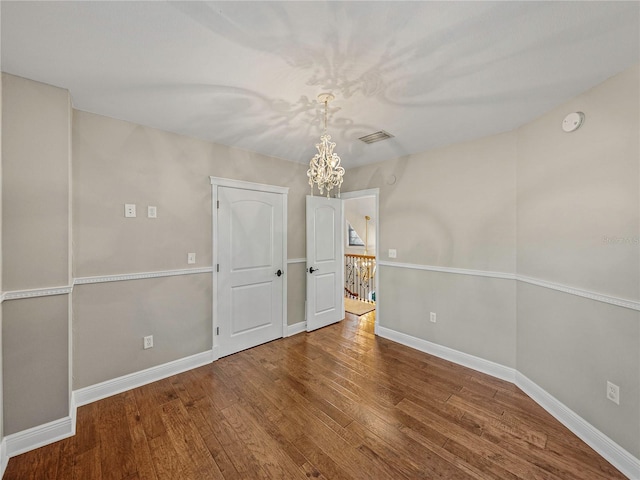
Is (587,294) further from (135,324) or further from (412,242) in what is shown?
(135,324)

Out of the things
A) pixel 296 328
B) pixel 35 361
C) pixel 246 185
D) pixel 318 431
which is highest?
pixel 246 185

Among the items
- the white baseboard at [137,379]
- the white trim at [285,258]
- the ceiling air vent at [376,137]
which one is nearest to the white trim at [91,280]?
the white baseboard at [137,379]

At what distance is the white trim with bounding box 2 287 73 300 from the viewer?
5.59 ft

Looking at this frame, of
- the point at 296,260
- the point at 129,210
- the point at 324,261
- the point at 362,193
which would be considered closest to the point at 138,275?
the point at 129,210

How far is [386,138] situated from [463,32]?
4.86ft

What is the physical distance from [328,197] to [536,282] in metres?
2.01

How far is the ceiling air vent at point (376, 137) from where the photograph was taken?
2685mm

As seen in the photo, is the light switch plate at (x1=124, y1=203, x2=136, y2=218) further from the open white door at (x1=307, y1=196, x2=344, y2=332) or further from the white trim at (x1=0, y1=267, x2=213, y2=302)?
the open white door at (x1=307, y1=196, x2=344, y2=332)

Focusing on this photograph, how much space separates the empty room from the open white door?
0.81 meters

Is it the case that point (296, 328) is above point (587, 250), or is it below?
below

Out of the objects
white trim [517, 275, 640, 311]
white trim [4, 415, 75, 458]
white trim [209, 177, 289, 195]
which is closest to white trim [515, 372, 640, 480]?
white trim [517, 275, 640, 311]

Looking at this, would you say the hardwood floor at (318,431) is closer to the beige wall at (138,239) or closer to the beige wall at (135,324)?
the beige wall at (135,324)

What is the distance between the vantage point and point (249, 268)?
3.28 metres

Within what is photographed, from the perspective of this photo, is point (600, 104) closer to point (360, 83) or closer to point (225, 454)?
point (360, 83)
